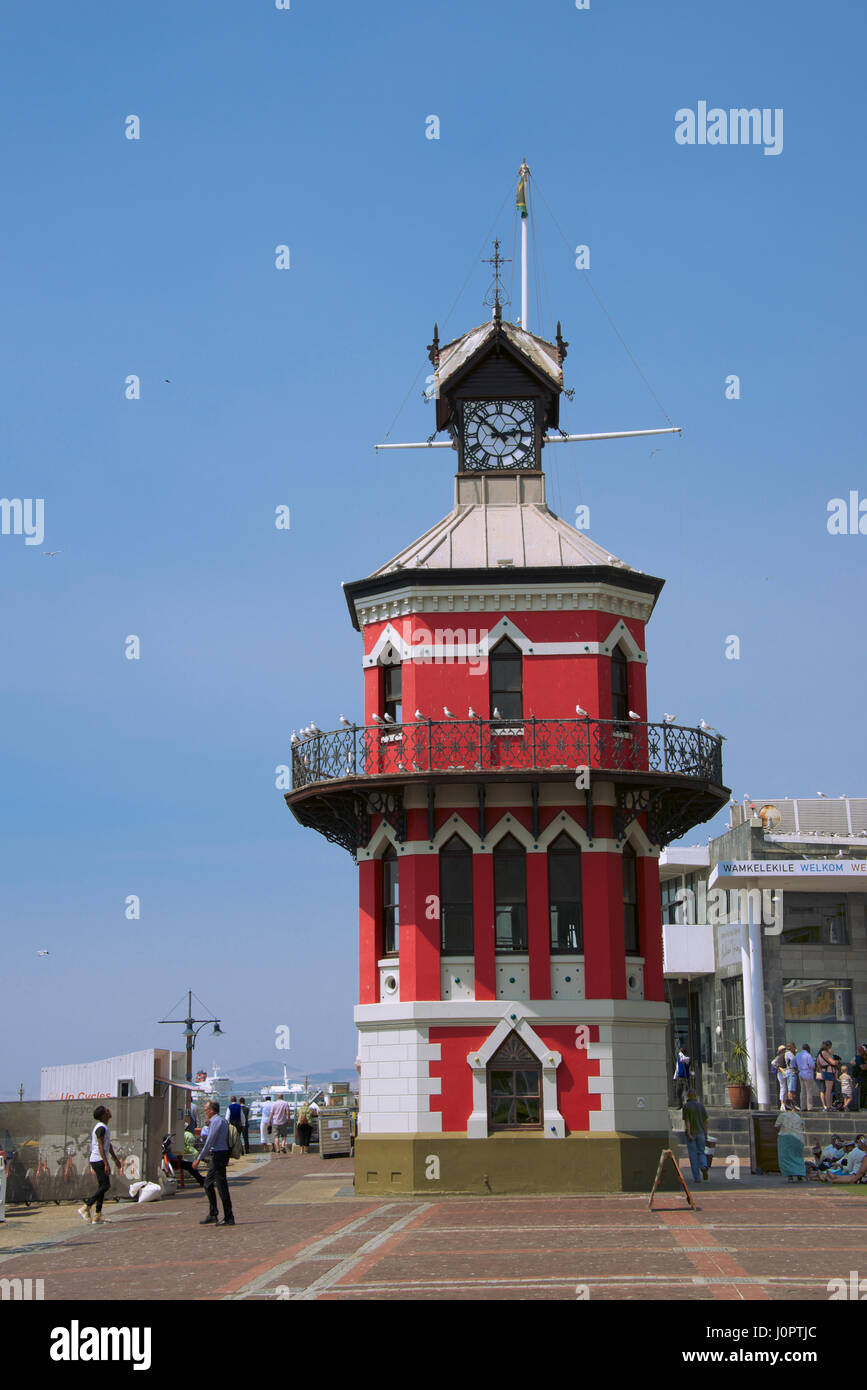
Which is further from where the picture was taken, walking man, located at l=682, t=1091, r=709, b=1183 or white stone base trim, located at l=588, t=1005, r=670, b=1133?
white stone base trim, located at l=588, t=1005, r=670, b=1133

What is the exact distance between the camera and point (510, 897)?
29.2 metres

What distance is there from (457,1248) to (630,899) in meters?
12.3

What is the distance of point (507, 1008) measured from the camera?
28.5 m

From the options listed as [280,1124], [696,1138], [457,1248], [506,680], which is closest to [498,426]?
[506,680]

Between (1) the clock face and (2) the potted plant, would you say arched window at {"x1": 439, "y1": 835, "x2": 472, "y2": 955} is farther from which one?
(2) the potted plant

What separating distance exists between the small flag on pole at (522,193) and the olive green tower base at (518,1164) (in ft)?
72.0

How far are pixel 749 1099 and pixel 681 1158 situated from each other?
18.4 feet

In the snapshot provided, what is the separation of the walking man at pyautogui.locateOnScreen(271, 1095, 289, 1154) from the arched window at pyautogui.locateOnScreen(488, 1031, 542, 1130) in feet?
61.8

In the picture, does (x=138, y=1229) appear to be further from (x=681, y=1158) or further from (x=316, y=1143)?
(x=316, y=1143)

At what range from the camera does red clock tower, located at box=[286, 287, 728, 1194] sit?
28266mm

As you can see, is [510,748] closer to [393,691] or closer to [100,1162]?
[393,691]

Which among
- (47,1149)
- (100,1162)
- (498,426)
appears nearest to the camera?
(100,1162)

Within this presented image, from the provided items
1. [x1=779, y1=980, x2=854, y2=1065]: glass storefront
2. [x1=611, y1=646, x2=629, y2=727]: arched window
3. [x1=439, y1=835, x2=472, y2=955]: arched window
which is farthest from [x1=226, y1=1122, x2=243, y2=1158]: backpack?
[x1=611, y1=646, x2=629, y2=727]: arched window
